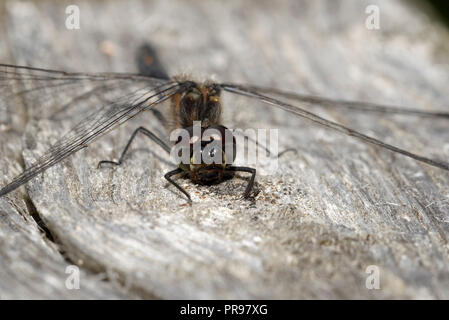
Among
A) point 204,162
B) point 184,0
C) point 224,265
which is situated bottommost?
point 224,265

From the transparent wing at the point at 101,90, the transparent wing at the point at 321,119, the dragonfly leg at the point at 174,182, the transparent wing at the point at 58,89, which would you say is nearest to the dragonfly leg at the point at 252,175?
the dragonfly leg at the point at 174,182

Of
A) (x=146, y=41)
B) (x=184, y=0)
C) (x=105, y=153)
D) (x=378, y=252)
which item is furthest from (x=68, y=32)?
(x=378, y=252)

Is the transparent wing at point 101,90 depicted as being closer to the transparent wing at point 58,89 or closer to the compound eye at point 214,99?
the transparent wing at point 58,89

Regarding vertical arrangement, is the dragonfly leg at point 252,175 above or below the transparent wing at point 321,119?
below

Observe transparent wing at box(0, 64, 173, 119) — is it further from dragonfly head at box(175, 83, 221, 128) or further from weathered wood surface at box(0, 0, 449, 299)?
dragonfly head at box(175, 83, 221, 128)

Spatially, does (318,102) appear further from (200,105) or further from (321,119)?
(200,105)

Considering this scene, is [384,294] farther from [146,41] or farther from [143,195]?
[146,41]
